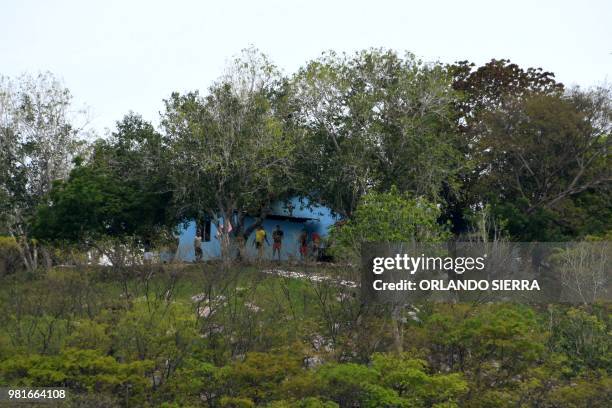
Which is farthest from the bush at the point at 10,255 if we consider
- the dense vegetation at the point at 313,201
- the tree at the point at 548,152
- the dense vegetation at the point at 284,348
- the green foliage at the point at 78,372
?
the green foliage at the point at 78,372

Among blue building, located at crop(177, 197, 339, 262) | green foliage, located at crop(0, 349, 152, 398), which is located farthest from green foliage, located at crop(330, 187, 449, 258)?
blue building, located at crop(177, 197, 339, 262)

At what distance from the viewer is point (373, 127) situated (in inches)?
1208

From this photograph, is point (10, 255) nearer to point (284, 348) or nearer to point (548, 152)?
point (284, 348)

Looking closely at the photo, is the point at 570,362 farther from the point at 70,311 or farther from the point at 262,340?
the point at 70,311

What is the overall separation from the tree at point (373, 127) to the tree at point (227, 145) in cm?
122

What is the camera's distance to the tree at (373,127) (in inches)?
1216

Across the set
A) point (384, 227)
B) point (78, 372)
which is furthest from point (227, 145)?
point (78, 372)

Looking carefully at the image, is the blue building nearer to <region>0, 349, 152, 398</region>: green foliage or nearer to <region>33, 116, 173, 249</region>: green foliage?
<region>33, 116, 173, 249</region>: green foliage

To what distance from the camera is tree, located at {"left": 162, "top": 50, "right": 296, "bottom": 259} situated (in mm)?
29562

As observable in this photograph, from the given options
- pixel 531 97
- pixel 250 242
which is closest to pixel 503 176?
pixel 531 97

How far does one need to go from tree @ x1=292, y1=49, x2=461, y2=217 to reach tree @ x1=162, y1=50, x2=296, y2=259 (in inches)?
47.9

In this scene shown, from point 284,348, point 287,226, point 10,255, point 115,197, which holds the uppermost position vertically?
point 115,197

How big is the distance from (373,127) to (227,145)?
4.86 m

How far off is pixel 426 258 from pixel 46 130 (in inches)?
718
